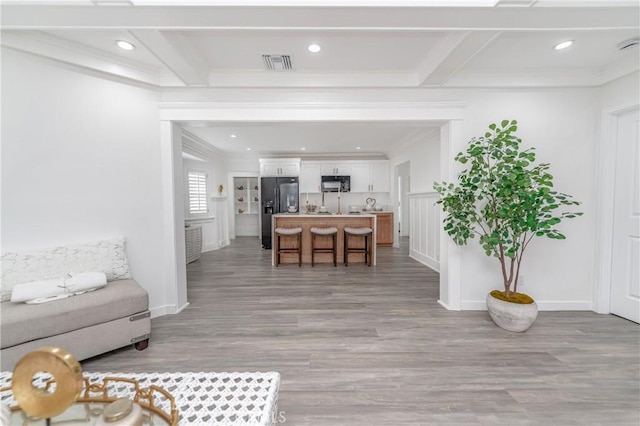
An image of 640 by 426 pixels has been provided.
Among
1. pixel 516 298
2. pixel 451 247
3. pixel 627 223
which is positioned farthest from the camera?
pixel 451 247

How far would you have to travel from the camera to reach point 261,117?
2.90 m

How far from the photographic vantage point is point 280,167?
736 centimetres

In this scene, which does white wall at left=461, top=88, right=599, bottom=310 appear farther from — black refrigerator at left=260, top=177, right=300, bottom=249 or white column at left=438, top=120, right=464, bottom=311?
black refrigerator at left=260, top=177, right=300, bottom=249

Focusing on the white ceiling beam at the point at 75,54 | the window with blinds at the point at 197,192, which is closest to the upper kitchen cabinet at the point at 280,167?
the window with blinds at the point at 197,192

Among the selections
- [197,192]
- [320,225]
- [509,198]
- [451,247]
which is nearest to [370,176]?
[320,225]

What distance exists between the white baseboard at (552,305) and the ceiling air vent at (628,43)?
2559mm

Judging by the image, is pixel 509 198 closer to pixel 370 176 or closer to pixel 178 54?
pixel 178 54

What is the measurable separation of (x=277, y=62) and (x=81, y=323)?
2.79 meters

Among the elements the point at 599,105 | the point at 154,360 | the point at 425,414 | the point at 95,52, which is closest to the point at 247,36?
the point at 95,52

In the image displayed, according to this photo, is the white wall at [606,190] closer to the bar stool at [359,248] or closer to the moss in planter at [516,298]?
the moss in planter at [516,298]

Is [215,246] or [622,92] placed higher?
[622,92]

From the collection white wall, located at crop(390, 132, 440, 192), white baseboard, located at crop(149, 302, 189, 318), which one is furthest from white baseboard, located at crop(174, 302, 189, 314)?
white wall, located at crop(390, 132, 440, 192)

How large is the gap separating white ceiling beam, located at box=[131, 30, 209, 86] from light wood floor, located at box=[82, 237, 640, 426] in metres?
2.53

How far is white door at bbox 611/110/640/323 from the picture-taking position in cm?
256
